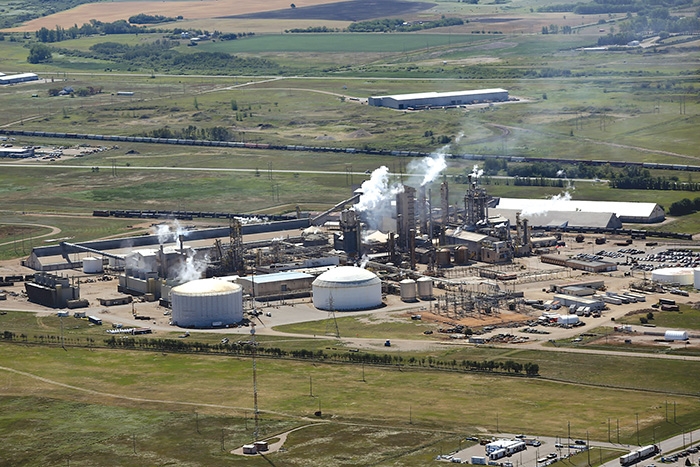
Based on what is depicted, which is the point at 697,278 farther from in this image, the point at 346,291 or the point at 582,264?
the point at 346,291

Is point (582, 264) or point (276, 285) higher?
point (276, 285)

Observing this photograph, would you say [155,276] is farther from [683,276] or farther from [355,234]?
[683,276]

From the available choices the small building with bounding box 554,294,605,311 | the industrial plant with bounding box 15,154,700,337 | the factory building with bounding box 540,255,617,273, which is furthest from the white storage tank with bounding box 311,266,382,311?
the factory building with bounding box 540,255,617,273

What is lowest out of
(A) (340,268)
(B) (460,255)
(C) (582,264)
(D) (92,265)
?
(C) (582,264)

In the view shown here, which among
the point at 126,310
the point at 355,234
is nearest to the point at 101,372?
the point at 126,310

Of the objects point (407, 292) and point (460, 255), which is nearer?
point (407, 292)

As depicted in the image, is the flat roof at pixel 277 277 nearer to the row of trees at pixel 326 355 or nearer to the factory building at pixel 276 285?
the factory building at pixel 276 285

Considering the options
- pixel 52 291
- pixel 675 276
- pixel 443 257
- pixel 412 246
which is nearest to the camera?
pixel 52 291

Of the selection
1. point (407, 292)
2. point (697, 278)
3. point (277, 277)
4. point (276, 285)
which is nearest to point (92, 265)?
point (277, 277)
